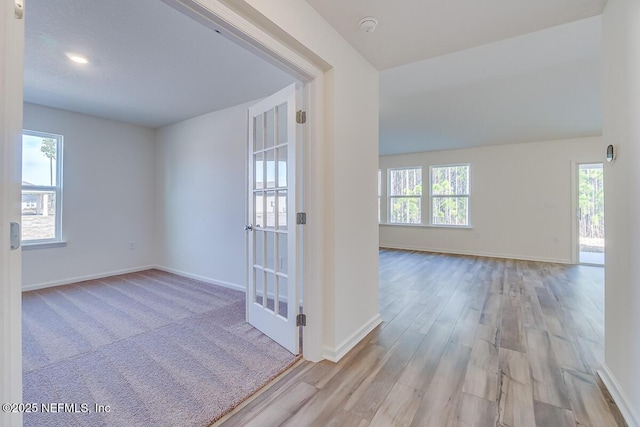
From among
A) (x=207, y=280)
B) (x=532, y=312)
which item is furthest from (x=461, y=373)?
(x=207, y=280)

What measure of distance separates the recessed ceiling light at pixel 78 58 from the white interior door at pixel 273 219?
1.55 metres

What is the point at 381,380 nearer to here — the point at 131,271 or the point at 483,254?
the point at 131,271

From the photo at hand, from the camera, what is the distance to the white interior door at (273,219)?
6.85ft

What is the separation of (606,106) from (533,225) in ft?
16.2

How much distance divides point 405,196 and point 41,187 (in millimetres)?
6955

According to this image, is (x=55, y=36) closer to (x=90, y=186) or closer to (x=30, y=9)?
(x=30, y=9)

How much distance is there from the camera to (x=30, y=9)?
1850 mm

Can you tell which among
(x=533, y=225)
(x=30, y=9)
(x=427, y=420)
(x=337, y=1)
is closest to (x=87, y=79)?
(x=30, y=9)

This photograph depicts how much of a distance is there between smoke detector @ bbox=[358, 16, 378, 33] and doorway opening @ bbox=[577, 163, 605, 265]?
5.87 metres

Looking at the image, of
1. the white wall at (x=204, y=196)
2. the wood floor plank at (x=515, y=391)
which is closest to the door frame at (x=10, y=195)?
the wood floor plank at (x=515, y=391)

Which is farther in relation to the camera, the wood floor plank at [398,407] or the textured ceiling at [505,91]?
the textured ceiling at [505,91]

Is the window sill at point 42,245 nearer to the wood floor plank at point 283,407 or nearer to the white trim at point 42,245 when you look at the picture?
the white trim at point 42,245

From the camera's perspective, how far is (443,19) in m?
1.81

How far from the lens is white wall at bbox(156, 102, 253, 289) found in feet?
12.2
